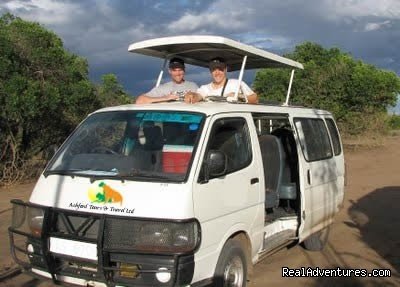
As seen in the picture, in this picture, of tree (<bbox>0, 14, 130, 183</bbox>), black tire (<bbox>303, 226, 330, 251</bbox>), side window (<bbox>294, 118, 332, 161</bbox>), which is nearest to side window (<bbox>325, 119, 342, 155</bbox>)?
side window (<bbox>294, 118, 332, 161</bbox>)

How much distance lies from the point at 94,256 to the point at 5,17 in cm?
1070

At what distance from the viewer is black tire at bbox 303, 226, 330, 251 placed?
7.89 m

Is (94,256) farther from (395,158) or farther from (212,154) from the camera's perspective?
(395,158)

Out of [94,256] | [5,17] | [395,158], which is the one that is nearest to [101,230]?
[94,256]

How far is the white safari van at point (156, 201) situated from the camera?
450 centimetres

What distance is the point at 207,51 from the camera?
7.34 metres

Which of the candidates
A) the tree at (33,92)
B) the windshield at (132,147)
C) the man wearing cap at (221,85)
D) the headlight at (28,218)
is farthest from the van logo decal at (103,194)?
the tree at (33,92)

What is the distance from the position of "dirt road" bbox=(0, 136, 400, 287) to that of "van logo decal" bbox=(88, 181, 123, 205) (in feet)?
3.38

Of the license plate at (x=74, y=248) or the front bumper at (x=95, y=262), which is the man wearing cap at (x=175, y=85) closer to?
the front bumper at (x=95, y=262)

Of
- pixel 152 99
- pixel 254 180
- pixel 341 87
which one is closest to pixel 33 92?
pixel 152 99

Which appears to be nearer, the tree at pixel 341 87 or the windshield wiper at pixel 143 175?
the windshield wiper at pixel 143 175

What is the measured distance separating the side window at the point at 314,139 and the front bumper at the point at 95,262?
3228mm

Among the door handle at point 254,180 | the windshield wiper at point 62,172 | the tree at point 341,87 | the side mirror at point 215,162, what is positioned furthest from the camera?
the tree at point 341,87

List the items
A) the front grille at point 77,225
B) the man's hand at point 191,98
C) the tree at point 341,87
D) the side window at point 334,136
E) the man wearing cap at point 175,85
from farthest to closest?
the tree at point 341,87, the side window at point 334,136, the man wearing cap at point 175,85, the man's hand at point 191,98, the front grille at point 77,225
